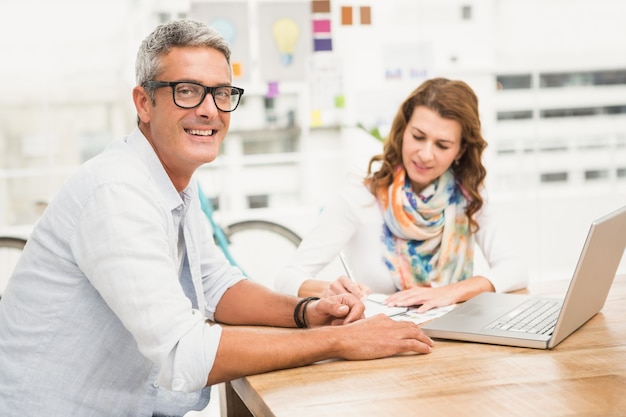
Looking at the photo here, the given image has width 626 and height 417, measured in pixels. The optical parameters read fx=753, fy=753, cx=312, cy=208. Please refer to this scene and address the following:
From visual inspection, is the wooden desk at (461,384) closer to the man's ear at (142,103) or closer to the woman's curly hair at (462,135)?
the man's ear at (142,103)

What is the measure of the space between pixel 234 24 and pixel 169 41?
2.42m

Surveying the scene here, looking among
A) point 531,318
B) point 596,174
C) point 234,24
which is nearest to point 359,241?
point 531,318

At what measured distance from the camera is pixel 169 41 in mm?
1369

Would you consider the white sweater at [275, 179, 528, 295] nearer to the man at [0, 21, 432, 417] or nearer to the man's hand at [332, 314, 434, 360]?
the man at [0, 21, 432, 417]

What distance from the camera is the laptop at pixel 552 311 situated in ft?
4.15

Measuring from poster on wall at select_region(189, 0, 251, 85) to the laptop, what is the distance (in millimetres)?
2414

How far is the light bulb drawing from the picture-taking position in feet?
12.3

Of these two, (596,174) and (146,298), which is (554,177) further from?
(146,298)

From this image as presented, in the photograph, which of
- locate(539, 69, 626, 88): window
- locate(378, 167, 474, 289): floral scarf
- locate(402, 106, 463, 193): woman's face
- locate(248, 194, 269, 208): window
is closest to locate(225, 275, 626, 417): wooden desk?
locate(378, 167, 474, 289): floral scarf

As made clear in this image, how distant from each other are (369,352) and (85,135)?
304cm

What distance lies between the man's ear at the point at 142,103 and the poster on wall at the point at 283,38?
238cm

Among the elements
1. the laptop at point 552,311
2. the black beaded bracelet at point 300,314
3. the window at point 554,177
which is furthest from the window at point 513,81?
the black beaded bracelet at point 300,314

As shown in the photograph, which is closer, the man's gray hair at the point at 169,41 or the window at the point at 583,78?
the man's gray hair at the point at 169,41

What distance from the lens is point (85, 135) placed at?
3.93 metres
